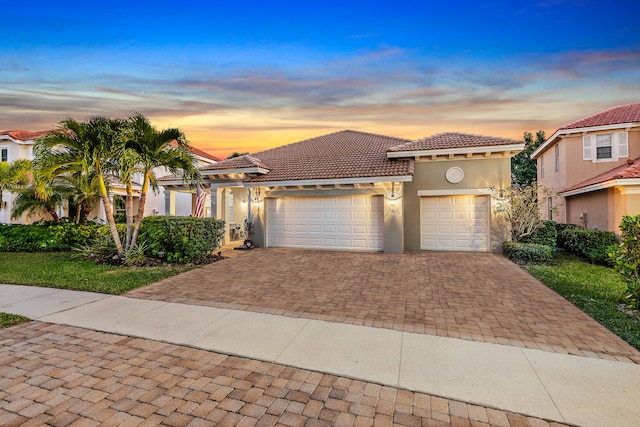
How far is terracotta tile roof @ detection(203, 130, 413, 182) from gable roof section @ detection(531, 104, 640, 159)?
822 cm

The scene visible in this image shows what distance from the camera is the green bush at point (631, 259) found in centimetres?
517

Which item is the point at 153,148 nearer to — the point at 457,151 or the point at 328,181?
the point at 328,181

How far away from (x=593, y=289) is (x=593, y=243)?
522 centimetres

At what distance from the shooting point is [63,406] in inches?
108

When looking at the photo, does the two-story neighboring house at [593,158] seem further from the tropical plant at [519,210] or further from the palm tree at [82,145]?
the palm tree at [82,145]

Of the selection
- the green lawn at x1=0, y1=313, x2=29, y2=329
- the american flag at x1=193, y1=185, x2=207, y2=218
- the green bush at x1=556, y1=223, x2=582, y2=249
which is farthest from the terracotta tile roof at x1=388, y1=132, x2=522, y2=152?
the green lawn at x1=0, y1=313, x2=29, y2=329

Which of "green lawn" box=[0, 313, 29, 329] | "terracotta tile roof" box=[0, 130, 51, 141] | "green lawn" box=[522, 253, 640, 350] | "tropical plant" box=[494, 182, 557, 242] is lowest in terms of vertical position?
"green lawn" box=[522, 253, 640, 350]

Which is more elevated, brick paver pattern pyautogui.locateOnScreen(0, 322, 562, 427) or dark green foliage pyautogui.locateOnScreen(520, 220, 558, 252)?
dark green foliage pyautogui.locateOnScreen(520, 220, 558, 252)

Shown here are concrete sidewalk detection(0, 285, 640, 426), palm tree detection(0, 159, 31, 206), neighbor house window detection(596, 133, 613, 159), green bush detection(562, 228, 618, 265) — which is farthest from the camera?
neighbor house window detection(596, 133, 613, 159)

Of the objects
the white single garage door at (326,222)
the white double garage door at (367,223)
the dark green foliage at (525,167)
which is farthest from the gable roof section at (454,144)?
the dark green foliage at (525,167)

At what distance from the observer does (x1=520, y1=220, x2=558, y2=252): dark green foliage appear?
36.9 feet

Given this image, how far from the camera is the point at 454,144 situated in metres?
12.0

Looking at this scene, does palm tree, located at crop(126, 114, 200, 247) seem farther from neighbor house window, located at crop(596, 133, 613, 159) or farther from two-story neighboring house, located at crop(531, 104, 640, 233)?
neighbor house window, located at crop(596, 133, 613, 159)

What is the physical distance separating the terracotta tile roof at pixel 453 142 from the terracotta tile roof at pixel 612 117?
663 centimetres
